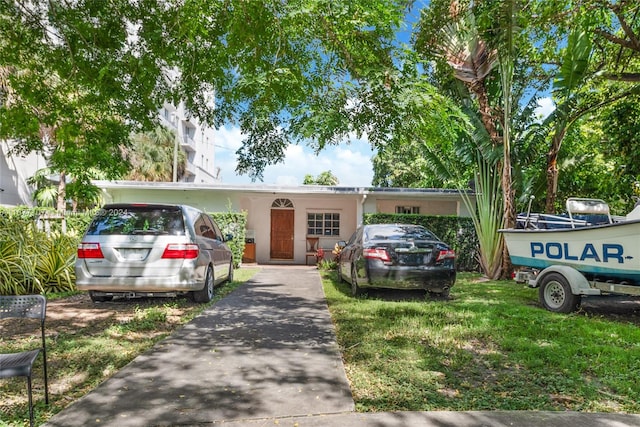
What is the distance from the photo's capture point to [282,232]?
1955 centimetres

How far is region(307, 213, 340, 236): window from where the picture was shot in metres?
19.5

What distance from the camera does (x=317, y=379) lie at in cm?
404

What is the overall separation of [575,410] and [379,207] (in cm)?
1505

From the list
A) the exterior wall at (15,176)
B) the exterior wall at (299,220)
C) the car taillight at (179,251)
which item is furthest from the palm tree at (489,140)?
the exterior wall at (15,176)

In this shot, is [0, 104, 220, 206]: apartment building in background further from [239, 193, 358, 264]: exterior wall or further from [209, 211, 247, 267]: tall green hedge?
[239, 193, 358, 264]: exterior wall

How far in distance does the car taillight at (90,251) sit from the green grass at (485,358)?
3.99 metres

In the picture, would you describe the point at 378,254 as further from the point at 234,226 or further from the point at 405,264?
the point at 234,226

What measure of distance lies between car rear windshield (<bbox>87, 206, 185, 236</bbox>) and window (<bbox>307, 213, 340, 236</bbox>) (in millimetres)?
12270

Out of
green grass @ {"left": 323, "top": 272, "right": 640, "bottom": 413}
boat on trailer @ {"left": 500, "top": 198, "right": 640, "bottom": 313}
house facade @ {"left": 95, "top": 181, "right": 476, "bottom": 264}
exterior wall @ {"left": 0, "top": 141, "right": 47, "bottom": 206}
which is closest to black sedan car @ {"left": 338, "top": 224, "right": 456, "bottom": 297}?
green grass @ {"left": 323, "top": 272, "right": 640, "bottom": 413}

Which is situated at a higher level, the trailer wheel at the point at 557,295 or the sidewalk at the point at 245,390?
the trailer wheel at the point at 557,295

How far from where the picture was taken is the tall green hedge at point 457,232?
1519 centimetres

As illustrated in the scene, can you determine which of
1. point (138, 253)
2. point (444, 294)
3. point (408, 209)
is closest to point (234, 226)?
point (408, 209)

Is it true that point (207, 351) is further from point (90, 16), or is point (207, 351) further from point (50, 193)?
point (50, 193)

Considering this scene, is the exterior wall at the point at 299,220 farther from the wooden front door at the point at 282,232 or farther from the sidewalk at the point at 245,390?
the sidewalk at the point at 245,390
